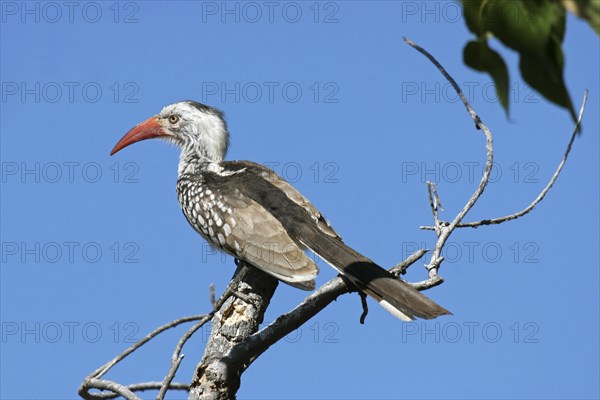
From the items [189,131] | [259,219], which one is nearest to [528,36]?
[259,219]

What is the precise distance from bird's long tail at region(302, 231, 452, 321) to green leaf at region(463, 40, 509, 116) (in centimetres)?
296

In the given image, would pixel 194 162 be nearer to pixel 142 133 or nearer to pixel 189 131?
pixel 189 131

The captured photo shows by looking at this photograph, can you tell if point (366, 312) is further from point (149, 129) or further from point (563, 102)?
point (149, 129)

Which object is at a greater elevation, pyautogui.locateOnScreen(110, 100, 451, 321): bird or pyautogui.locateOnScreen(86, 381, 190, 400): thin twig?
pyautogui.locateOnScreen(110, 100, 451, 321): bird

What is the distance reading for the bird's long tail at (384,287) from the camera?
419 centimetres

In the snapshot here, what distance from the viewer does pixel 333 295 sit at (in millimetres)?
4551

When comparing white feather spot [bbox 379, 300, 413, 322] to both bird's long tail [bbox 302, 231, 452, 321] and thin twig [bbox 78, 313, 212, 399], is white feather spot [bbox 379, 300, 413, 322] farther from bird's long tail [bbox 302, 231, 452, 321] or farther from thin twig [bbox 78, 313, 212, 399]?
thin twig [bbox 78, 313, 212, 399]

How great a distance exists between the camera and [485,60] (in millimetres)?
1191

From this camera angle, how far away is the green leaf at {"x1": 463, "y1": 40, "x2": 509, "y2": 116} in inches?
46.4

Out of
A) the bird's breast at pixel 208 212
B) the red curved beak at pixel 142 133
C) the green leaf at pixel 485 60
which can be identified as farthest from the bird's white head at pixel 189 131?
the green leaf at pixel 485 60

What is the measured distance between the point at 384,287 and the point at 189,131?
11.8 ft

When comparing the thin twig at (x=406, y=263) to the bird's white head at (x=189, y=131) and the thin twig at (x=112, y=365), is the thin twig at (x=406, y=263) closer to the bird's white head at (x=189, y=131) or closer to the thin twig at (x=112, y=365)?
the thin twig at (x=112, y=365)

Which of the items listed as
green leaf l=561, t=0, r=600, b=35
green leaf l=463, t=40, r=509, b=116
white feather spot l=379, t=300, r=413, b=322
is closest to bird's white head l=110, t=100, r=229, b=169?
white feather spot l=379, t=300, r=413, b=322

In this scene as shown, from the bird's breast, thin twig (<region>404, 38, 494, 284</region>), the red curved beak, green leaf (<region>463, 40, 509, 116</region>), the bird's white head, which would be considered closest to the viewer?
green leaf (<region>463, 40, 509, 116</region>)
